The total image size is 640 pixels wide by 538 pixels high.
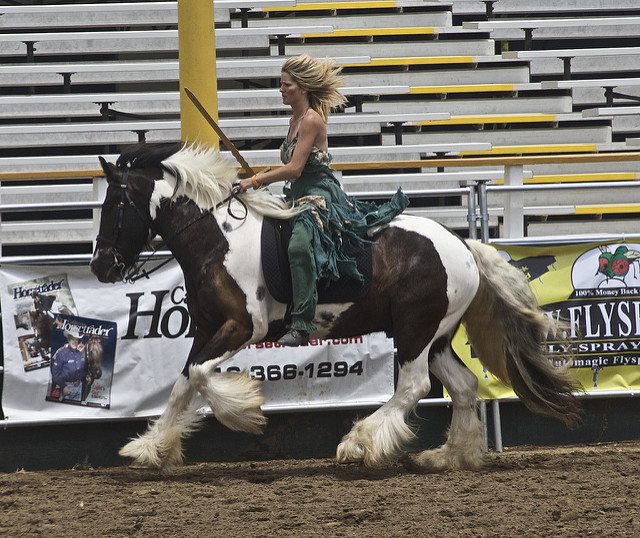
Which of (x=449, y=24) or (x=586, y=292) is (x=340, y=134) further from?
(x=586, y=292)

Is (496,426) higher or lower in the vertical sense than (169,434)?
lower

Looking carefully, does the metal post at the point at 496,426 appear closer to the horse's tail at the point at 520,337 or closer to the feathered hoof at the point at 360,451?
the horse's tail at the point at 520,337

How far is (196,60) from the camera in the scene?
7.63 m

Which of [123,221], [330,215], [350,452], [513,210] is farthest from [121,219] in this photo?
[513,210]

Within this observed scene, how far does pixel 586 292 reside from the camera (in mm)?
7961

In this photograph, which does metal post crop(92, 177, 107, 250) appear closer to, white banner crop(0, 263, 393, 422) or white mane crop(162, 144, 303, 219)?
white banner crop(0, 263, 393, 422)

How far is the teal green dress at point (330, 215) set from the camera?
22.0ft

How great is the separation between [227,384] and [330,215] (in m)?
1.20

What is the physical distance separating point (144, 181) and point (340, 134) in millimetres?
6645

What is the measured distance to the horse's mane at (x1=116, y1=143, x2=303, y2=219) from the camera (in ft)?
22.5

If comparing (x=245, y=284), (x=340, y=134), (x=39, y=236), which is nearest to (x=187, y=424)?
(x=245, y=284)

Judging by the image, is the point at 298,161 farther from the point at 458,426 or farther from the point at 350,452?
the point at 458,426

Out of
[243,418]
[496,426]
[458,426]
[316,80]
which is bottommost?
[496,426]

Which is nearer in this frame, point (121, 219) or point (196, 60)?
point (121, 219)
